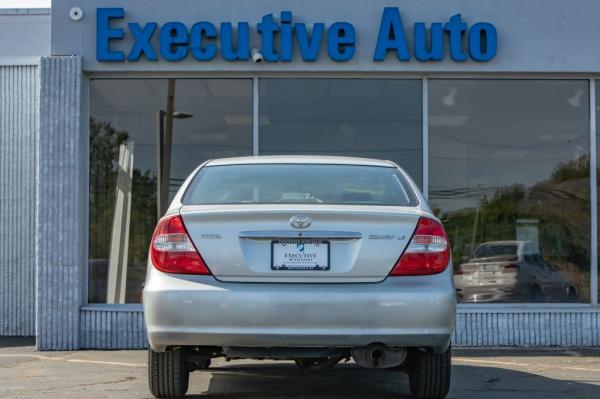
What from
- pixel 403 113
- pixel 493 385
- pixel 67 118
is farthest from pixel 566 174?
pixel 67 118

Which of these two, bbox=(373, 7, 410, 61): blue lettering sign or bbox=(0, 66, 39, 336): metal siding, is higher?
bbox=(373, 7, 410, 61): blue lettering sign

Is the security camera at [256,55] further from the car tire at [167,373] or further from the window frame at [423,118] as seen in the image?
the car tire at [167,373]

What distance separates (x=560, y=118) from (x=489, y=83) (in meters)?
0.88

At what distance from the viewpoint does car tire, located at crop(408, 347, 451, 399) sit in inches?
226

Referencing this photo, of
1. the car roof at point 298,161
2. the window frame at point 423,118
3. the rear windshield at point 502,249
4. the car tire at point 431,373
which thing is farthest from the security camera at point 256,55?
the car tire at point 431,373

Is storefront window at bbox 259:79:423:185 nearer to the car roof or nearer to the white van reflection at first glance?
the white van reflection

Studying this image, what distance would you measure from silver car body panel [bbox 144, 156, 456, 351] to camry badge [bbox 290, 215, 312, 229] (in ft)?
0.09

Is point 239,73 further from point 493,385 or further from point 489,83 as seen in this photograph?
point 493,385

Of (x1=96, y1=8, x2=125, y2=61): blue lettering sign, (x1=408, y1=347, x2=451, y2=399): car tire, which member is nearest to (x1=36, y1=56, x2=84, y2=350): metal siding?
(x1=96, y1=8, x2=125, y2=61): blue lettering sign

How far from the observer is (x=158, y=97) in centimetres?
985

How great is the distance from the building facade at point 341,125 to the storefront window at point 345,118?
0.6 inches

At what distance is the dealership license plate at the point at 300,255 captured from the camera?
5.13 metres

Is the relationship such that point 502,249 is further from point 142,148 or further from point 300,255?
point 300,255

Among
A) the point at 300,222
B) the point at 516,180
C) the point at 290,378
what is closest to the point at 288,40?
the point at 516,180
